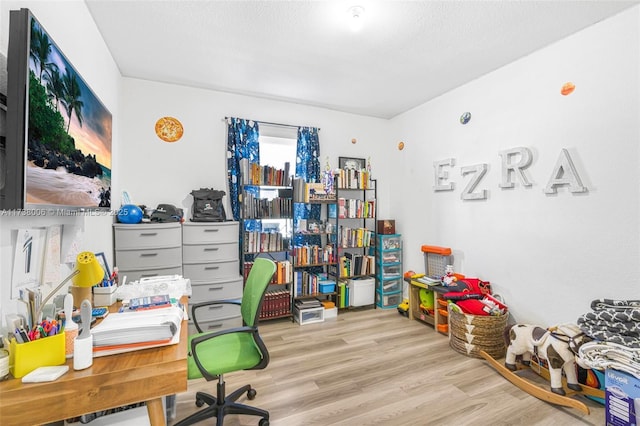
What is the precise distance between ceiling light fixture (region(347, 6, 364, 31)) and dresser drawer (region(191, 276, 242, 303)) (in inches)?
100

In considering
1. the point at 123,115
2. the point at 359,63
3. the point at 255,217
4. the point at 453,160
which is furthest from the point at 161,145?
the point at 453,160

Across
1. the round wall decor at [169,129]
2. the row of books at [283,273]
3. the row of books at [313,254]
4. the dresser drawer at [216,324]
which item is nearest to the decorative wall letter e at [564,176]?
the row of books at [313,254]

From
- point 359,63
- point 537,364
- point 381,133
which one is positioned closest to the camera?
point 537,364

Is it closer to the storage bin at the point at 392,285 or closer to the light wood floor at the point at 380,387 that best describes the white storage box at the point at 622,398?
the light wood floor at the point at 380,387

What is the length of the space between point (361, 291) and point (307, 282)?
782 millimetres

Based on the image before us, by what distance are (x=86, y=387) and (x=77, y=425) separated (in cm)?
39

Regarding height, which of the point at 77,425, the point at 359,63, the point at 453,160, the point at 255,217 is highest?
the point at 359,63

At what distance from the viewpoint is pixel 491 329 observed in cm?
258

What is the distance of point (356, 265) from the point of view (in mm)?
3920

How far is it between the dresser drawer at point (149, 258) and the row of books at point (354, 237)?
199 centimetres

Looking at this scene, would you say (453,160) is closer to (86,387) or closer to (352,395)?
(352,395)

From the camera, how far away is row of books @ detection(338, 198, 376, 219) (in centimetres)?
385

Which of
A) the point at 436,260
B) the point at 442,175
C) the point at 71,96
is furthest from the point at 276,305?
the point at 71,96

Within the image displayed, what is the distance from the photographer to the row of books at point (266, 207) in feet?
11.0
